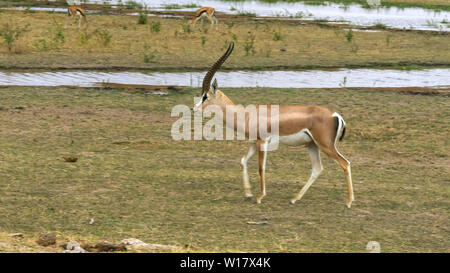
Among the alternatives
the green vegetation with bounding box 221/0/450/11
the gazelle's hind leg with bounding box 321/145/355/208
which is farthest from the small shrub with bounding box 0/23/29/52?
the green vegetation with bounding box 221/0/450/11

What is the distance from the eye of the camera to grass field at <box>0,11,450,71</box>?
1791 centimetres

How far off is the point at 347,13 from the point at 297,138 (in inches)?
1076

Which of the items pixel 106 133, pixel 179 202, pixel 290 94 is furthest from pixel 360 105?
pixel 179 202

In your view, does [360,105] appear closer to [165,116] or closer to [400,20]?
[165,116]

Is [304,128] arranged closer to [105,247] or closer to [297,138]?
[297,138]

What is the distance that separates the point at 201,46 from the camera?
68.3ft

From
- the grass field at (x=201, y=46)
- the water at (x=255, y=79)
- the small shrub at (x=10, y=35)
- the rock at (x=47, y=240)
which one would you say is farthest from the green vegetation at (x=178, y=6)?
→ the rock at (x=47, y=240)

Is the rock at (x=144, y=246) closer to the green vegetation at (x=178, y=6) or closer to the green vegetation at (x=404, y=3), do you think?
the green vegetation at (x=178, y=6)

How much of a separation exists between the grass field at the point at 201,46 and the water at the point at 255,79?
842 mm

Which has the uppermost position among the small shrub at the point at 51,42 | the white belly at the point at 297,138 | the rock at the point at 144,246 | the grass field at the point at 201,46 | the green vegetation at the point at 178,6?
the white belly at the point at 297,138

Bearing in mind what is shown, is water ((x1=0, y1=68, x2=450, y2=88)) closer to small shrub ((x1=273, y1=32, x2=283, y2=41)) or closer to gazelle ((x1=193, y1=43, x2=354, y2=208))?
small shrub ((x1=273, y1=32, x2=283, y2=41))

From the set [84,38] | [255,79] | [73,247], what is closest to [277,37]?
[84,38]

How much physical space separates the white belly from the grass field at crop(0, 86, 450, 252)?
621mm

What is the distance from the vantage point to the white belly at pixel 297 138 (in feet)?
25.0
